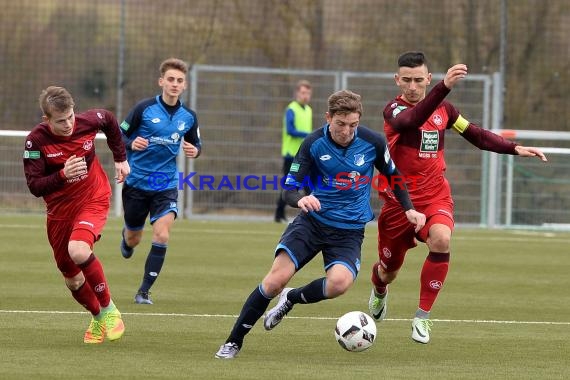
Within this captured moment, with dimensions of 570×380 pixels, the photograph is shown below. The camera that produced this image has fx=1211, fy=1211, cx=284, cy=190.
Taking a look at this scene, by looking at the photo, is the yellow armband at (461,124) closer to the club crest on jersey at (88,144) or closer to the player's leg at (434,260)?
the player's leg at (434,260)

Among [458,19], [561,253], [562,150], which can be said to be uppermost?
[458,19]

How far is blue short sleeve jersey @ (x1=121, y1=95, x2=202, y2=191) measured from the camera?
10844 millimetres

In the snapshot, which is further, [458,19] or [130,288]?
[458,19]

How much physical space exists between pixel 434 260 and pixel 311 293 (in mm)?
1348

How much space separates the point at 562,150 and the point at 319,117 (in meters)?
4.14

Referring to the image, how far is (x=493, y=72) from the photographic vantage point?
2186 cm

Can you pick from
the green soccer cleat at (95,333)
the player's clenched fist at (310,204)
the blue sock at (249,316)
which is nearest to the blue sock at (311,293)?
the blue sock at (249,316)

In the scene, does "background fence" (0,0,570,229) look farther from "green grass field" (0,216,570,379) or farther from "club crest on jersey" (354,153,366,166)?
"club crest on jersey" (354,153,366,166)

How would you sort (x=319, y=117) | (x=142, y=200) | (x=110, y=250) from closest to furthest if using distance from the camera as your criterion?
(x=142, y=200)
(x=110, y=250)
(x=319, y=117)

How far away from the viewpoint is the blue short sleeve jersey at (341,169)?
7.90 meters

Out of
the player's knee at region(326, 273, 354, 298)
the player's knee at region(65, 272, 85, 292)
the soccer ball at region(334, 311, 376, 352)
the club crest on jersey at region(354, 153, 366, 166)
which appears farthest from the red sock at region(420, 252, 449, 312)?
the player's knee at region(65, 272, 85, 292)

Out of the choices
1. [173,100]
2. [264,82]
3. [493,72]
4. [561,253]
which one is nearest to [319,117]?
[264,82]

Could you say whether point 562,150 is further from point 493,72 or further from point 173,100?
point 173,100

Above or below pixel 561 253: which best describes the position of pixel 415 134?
above
